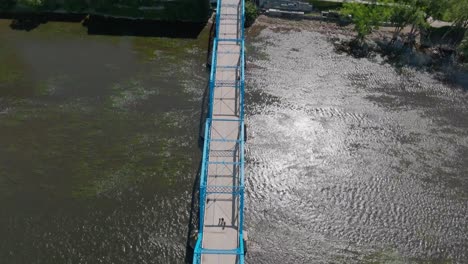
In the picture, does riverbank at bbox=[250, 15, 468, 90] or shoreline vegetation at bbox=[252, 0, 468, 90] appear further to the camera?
riverbank at bbox=[250, 15, 468, 90]

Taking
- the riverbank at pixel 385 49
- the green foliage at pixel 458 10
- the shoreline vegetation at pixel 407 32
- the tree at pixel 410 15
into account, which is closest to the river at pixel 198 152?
the riverbank at pixel 385 49

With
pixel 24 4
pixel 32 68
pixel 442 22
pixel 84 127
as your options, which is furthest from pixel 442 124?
pixel 24 4

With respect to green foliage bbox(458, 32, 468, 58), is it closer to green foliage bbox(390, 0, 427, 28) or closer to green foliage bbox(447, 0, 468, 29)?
green foliage bbox(447, 0, 468, 29)

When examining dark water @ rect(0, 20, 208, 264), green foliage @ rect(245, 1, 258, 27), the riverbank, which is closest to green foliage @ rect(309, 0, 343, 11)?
the riverbank

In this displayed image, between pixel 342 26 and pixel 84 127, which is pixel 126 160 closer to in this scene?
pixel 84 127

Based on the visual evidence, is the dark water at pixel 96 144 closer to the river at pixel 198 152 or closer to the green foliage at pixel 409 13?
the river at pixel 198 152

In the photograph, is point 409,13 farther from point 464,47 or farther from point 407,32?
point 464,47
